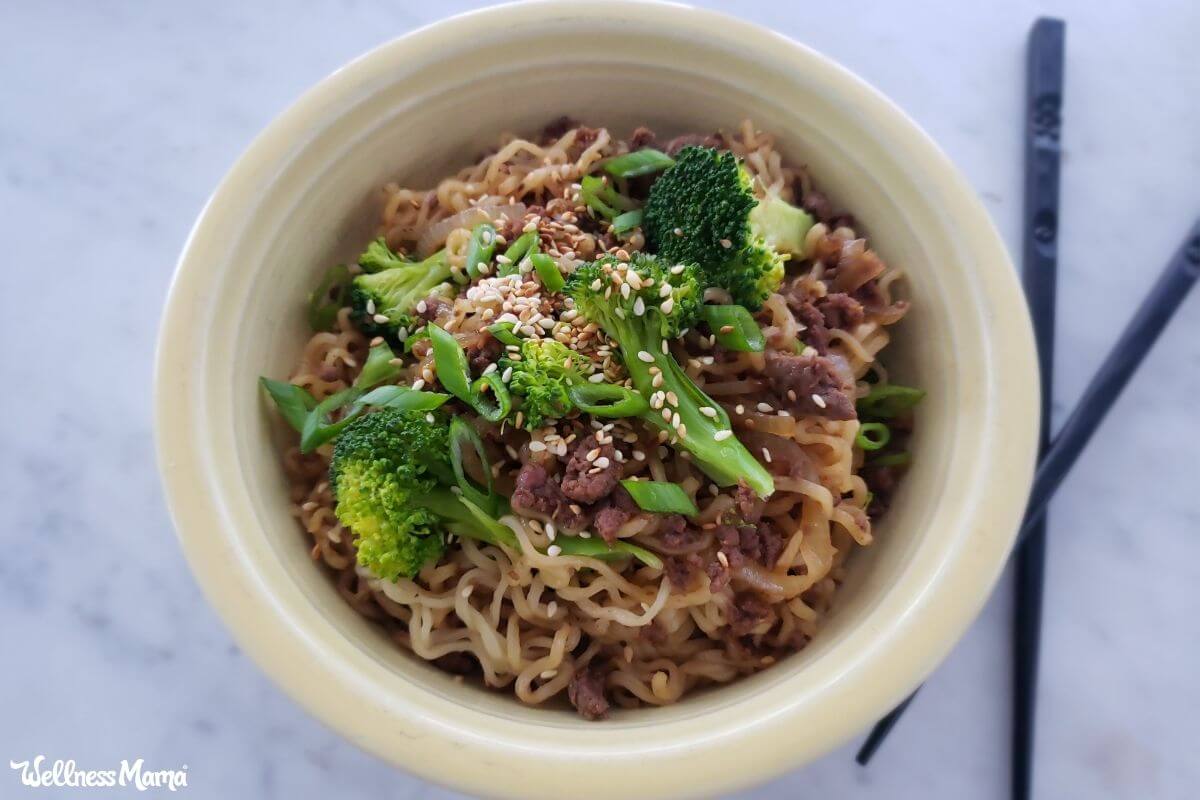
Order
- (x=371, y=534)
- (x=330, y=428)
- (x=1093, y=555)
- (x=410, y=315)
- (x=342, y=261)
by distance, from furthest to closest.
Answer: (x=1093, y=555), (x=342, y=261), (x=410, y=315), (x=330, y=428), (x=371, y=534)

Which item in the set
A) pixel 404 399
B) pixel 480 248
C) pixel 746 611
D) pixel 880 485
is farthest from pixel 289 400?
pixel 880 485

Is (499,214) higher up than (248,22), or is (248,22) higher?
(248,22)

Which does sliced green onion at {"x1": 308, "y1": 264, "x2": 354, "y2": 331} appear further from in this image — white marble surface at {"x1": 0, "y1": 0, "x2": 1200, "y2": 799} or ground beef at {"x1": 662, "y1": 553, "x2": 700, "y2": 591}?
ground beef at {"x1": 662, "y1": 553, "x2": 700, "y2": 591}

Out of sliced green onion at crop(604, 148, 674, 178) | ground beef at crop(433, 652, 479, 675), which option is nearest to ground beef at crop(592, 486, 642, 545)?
ground beef at crop(433, 652, 479, 675)

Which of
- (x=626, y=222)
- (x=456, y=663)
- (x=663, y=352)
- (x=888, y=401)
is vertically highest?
(x=626, y=222)

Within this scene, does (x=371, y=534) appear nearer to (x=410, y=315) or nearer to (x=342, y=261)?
(x=410, y=315)

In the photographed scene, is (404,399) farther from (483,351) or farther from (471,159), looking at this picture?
(471,159)

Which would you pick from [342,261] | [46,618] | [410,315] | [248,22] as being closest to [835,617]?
[410,315]
